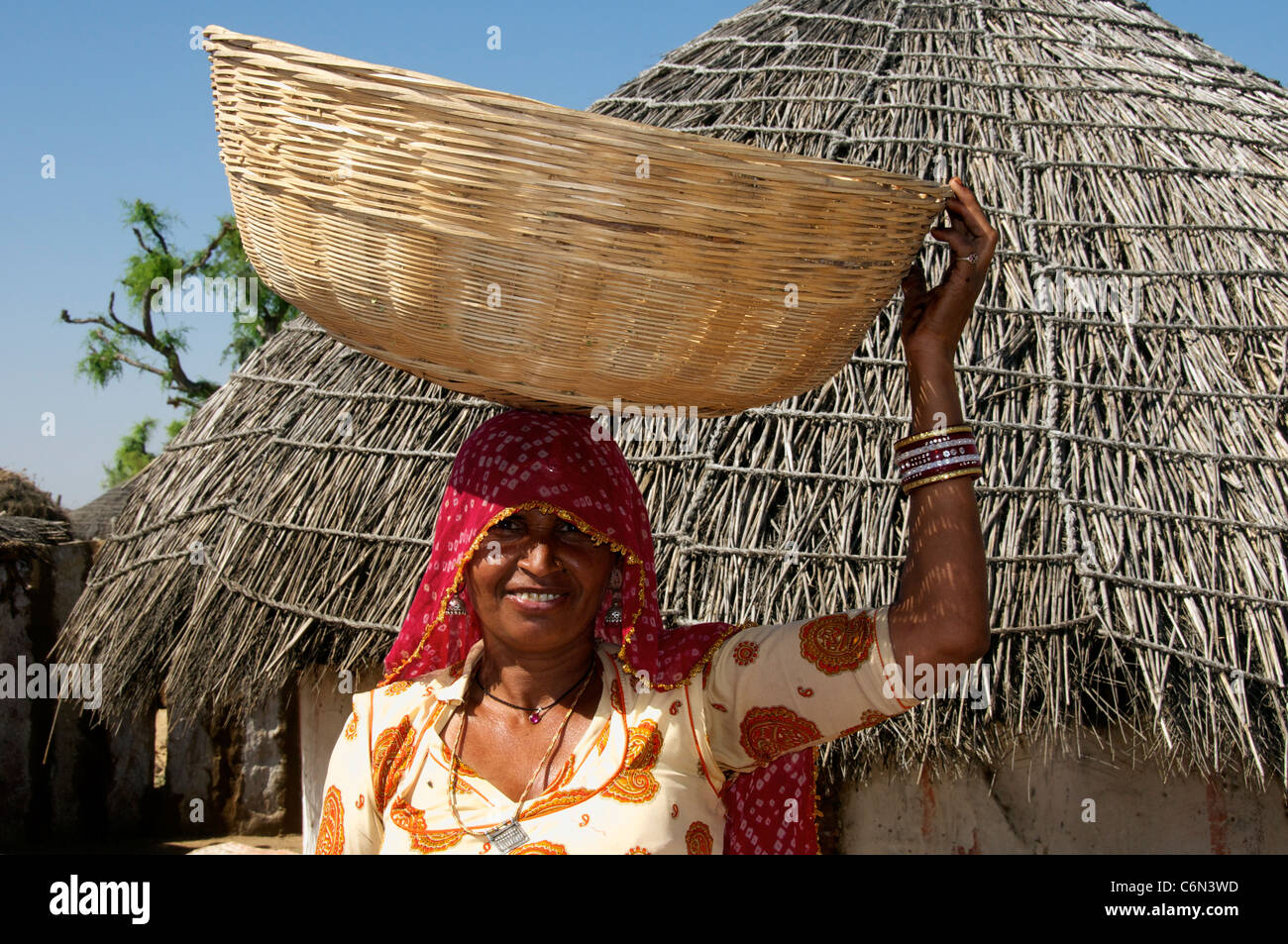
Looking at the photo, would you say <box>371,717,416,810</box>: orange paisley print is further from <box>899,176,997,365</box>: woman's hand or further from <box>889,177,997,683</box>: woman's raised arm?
<box>899,176,997,365</box>: woman's hand

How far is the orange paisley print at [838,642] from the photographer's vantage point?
1.67 metres

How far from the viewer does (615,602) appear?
1.95m

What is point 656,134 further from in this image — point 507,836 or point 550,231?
point 507,836

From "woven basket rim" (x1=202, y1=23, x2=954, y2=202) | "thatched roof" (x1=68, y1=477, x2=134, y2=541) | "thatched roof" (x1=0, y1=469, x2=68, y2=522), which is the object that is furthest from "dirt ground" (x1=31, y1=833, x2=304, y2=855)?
"woven basket rim" (x1=202, y1=23, x2=954, y2=202)

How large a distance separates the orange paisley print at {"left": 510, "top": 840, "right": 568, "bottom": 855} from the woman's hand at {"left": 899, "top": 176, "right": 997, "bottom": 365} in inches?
36.1

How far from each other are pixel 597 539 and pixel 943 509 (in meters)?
0.54

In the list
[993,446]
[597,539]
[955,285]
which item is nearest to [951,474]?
[955,285]

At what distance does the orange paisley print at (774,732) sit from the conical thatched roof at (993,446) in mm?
1652

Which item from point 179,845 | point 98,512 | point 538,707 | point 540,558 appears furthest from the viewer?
point 98,512

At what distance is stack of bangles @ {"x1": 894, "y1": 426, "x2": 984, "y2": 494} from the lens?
1.66 metres

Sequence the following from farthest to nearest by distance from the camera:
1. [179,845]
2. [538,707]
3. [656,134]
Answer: [179,845], [538,707], [656,134]

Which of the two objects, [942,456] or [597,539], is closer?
[942,456]

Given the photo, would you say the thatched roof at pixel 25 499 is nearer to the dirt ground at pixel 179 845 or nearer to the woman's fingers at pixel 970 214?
the dirt ground at pixel 179 845
